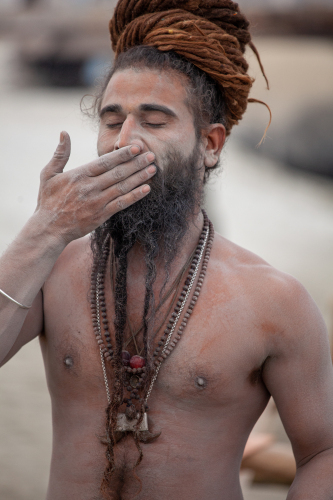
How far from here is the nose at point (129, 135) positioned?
2.11 metres

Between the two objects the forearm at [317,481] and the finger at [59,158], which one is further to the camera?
the forearm at [317,481]

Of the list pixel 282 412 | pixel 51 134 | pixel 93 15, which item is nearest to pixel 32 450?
pixel 282 412

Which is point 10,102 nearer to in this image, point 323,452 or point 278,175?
point 278,175

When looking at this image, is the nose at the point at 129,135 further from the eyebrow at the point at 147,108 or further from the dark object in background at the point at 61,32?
the dark object in background at the point at 61,32

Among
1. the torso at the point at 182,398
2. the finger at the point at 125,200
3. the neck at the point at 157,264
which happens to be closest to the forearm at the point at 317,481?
the torso at the point at 182,398

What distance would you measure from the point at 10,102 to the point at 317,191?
13163 millimetres

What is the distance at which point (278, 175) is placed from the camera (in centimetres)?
1984

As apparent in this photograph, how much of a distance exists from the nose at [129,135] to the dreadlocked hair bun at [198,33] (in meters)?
0.43

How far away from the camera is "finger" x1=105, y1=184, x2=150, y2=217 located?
77.3 inches

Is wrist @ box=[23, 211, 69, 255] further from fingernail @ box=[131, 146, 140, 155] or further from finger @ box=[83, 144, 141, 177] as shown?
fingernail @ box=[131, 146, 140, 155]

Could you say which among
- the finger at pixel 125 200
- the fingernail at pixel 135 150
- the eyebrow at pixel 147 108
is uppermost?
the eyebrow at pixel 147 108

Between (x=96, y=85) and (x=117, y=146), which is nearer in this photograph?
(x=117, y=146)

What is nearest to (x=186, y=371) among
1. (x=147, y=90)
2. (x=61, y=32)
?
(x=147, y=90)

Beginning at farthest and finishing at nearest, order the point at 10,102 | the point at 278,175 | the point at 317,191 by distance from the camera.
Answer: the point at 10,102
the point at 278,175
the point at 317,191
